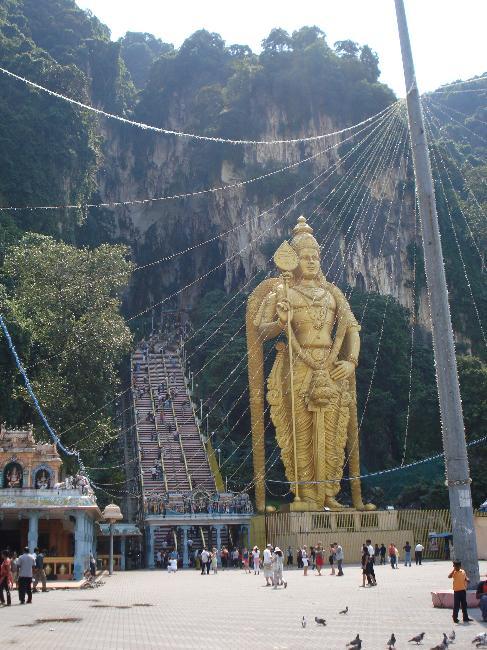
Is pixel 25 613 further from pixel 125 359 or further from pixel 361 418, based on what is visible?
pixel 125 359

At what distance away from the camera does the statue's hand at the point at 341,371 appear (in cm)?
2370

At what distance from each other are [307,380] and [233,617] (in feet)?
47.7

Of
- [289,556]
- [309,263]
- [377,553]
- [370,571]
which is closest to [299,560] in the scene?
[289,556]

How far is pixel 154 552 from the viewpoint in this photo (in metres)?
24.7

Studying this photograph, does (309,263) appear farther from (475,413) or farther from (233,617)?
(233,617)

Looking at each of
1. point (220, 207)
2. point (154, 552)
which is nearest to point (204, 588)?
point (154, 552)

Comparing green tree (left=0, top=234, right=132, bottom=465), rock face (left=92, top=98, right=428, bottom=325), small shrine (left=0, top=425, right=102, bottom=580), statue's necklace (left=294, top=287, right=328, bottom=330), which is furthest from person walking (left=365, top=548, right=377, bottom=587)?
rock face (left=92, top=98, right=428, bottom=325)

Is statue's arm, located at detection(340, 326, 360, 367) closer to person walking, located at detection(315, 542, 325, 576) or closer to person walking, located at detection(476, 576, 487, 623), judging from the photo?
person walking, located at detection(315, 542, 325, 576)

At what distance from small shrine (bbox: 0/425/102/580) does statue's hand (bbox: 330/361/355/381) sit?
7993 mm

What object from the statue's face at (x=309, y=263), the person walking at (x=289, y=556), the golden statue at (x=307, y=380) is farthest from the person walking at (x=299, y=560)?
the statue's face at (x=309, y=263)

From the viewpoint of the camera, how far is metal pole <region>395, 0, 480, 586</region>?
9391 millimetres

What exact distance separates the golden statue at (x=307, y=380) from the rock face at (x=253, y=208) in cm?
1394

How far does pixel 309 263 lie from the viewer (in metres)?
24.6

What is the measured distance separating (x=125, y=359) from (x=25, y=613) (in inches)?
1164
